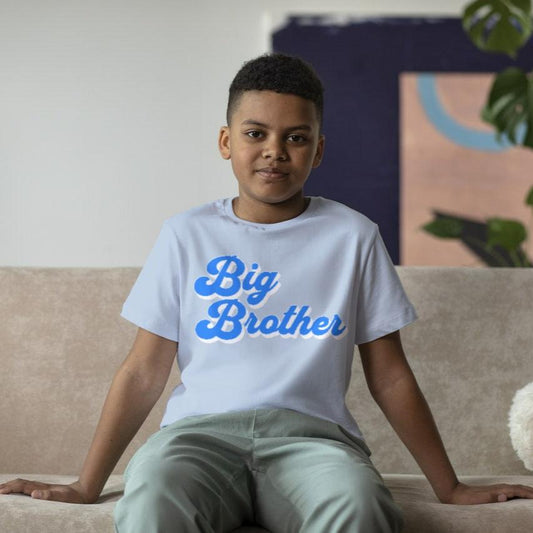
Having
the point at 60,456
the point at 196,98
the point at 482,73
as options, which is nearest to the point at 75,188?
the point at 196,98

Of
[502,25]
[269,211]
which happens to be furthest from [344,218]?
[502,25]

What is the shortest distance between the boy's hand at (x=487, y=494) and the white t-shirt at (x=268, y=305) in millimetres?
190

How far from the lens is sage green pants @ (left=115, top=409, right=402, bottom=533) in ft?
3.65

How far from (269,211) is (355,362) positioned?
0.45 metres

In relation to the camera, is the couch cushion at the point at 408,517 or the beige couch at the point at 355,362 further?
the beige couch at the point at 355,362

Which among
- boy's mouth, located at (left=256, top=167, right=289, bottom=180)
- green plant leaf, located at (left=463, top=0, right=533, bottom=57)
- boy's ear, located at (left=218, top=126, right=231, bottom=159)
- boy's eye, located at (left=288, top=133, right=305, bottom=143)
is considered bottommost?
boy's mouth, located at (left=256, top=167, right=289, bottom=180)

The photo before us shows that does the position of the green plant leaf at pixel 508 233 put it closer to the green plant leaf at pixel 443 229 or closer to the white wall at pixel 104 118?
the green plant leaf at pixel 443 229

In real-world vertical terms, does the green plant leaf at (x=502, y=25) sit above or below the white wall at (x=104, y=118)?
above

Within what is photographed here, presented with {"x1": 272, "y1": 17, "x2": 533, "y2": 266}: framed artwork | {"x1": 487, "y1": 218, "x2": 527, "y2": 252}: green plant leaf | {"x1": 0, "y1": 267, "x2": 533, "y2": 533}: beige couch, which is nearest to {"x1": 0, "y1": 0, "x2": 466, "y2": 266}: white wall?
{"x1": 272, "y1": 17, "x2": 533, "y2": 266}: framed artwork

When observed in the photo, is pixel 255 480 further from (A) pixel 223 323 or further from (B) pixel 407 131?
(B) pixel 407 131

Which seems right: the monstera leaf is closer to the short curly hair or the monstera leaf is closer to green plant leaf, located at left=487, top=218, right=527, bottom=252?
green plant leaf, located at left=487, top=218, right=527, bottom=252

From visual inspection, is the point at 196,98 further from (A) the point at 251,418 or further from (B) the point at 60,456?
(A) the point at 251,418

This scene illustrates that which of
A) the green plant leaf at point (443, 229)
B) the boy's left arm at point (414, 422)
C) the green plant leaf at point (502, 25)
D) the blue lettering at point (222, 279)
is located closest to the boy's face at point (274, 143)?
the blue lettering at point (222, 279)

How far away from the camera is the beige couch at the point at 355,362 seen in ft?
5.82
